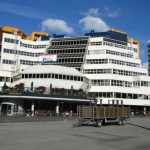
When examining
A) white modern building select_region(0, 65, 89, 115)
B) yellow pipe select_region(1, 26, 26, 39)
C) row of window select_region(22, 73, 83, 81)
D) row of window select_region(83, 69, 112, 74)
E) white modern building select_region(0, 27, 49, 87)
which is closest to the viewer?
white modern building select_region(0, 65, 89, 115)

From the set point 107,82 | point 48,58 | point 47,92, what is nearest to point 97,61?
point 107,82

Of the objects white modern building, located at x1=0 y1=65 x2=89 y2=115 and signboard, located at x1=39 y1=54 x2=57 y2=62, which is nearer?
white modern building, located at x1=0 y1=65 x2=89 y2=115

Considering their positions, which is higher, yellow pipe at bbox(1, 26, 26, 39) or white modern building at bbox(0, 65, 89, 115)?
yellow pipe at bbox(1, 26, 26, 39)

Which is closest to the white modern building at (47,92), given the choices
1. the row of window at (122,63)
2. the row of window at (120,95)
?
the row of window at (120,95)

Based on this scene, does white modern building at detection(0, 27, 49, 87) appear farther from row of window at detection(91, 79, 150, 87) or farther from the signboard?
row of window at detection(91, 79, 150, 87)

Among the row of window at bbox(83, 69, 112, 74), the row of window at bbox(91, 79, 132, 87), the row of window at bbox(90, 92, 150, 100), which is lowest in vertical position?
the row of window at bbox(90, 92, 150, 100)

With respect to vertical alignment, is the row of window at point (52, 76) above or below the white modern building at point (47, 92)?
above

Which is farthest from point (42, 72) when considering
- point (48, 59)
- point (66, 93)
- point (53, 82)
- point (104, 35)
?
point (104, 35)

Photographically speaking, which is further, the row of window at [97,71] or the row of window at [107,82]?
the row of window at [97,71]

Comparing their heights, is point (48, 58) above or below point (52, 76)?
above

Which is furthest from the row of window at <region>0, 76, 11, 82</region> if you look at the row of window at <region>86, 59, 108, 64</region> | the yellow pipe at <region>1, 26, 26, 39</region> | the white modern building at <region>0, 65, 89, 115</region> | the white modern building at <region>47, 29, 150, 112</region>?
the yellow pipe at <region>1, 26, 26, 39</region>

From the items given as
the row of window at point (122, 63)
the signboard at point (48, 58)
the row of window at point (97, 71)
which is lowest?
the row of window at point (97, 71)

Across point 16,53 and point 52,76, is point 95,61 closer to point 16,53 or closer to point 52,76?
point 52,76

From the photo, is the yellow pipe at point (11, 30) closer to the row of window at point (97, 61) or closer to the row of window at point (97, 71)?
the row of window at point (97, 61)
